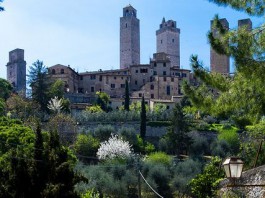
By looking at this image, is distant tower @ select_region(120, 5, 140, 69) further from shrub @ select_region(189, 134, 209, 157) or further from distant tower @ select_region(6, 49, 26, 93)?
shrub @ select_region(189, 134, 209, 157)

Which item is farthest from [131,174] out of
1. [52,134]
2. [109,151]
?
[52,134]

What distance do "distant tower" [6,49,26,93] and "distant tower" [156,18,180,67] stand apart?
2804 cm

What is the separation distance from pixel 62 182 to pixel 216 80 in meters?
6.22

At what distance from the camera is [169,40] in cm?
11881

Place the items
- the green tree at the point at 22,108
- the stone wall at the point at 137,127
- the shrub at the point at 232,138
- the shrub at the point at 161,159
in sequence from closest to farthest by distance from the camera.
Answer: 1. the shrub at the point at 161,159
2. the shrub at the point at 232,138
3. the green tree at the point at 22,108
4. the stone wall at the point at 137,127

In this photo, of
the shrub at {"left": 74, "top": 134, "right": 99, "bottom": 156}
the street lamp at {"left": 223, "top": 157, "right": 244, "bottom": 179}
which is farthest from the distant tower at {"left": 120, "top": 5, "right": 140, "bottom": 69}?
the street lamp at {"left": 223, "top": 157, "right": 244, "bottom": 179}

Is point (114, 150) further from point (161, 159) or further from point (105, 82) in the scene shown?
point (105, 82)

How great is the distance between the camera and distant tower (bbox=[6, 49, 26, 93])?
10639 centimetres

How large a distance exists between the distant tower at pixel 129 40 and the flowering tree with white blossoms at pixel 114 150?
59.3 meters

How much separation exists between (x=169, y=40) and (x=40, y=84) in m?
53.4

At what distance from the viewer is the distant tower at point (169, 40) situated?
11744cm

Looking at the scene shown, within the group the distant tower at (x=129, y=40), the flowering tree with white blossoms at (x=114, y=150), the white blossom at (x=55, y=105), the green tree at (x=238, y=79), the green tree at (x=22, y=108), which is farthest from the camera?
the distant tower at (x=129, y=40)

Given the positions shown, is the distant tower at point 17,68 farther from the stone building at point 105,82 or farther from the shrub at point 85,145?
the shrub at point 85,145

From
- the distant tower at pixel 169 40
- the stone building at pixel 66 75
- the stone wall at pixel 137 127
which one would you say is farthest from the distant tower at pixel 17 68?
the stone wall at pixel 137 127
